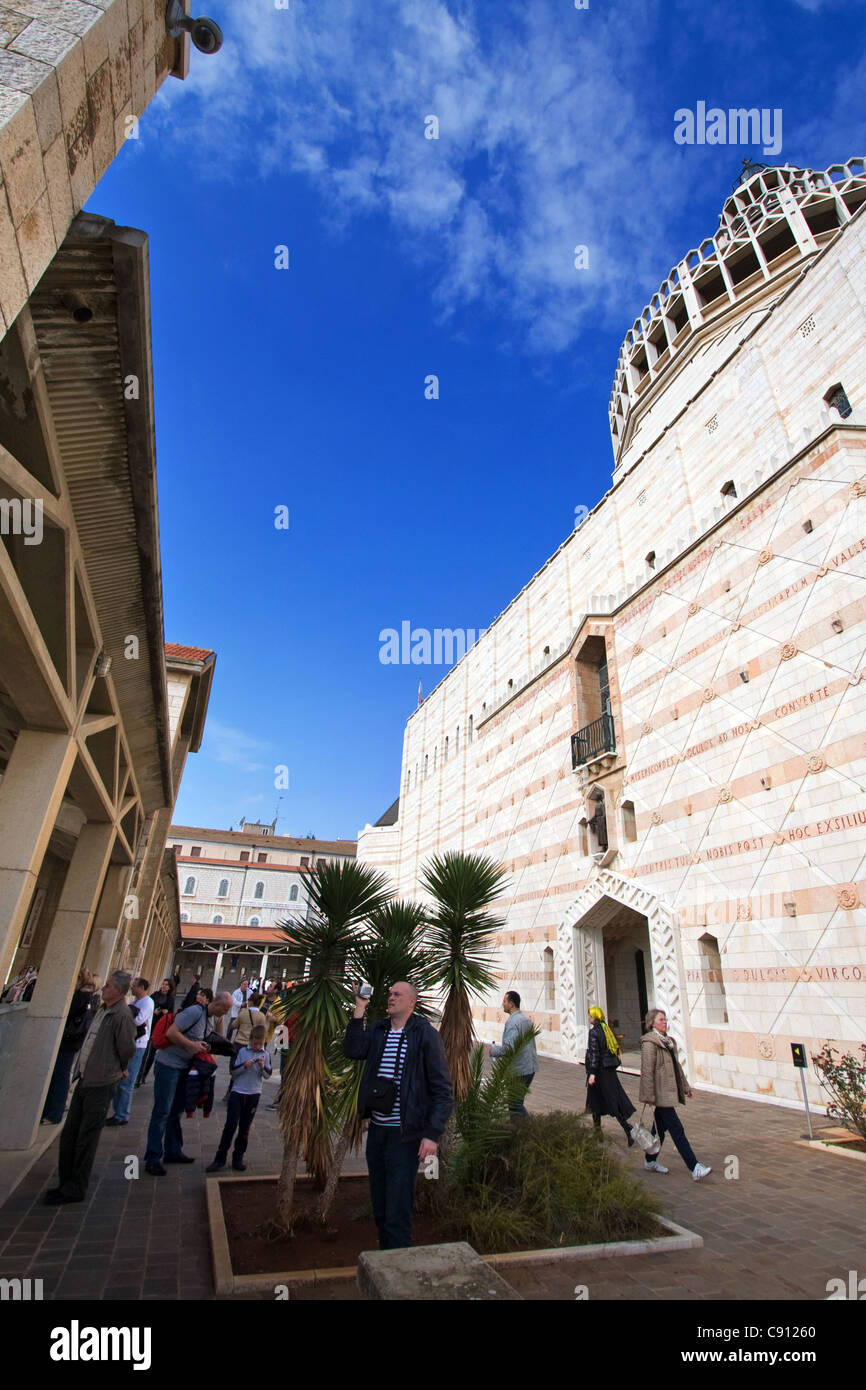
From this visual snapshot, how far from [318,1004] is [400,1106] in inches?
65.7

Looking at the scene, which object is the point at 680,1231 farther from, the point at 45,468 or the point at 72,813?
the point at 72,813

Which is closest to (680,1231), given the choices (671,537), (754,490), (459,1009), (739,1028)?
(459,1009)

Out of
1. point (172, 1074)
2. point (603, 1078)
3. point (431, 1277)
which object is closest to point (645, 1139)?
point (603, 1078)

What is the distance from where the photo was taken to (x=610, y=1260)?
435 cm

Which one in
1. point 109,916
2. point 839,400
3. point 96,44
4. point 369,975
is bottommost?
point 369,975

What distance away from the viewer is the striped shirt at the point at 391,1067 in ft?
12.6

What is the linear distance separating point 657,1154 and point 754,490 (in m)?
12.2

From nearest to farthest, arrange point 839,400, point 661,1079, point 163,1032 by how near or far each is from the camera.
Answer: point 661,1079
point 163,1032
point 839,400

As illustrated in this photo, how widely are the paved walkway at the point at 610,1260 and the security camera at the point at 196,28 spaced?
782 centimetres

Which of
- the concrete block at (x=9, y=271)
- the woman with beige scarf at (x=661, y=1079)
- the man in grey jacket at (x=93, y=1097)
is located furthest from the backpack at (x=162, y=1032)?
the concrete block at (x=9, y=271)

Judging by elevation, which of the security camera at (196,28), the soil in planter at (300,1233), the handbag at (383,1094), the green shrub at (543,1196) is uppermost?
the security camera at (196,28)

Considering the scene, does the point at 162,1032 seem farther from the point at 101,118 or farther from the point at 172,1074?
the point at 101,118

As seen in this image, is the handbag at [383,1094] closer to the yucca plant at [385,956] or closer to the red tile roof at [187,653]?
the yucca plant at [385,956]

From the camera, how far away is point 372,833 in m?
42.4
